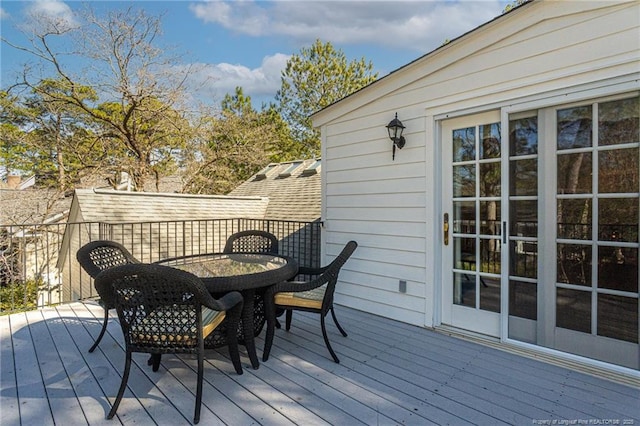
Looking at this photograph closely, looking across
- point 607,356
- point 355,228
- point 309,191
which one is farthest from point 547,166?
point 309,191

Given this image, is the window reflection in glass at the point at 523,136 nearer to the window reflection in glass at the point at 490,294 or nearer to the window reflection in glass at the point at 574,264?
the window reflection in glass at the point at 574,264

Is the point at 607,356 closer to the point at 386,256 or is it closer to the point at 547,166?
the point at 547,166

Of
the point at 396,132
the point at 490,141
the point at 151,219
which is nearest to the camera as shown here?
the point at 490,141

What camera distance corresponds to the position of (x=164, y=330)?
1997 millimetres

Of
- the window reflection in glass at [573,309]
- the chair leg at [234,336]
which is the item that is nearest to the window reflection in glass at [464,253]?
the window reflection in glass at [573,309]

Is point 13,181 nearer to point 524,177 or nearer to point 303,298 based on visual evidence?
point 303,298

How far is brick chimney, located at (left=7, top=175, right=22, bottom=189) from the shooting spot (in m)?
12.4

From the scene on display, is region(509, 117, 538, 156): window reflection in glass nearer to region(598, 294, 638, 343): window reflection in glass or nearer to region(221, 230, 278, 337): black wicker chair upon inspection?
region(598, 294, 638, 343): window reflection in glass

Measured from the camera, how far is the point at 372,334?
3.19 metres

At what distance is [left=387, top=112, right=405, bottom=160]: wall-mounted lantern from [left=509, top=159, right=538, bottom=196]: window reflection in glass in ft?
3.35

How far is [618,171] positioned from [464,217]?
1.11m

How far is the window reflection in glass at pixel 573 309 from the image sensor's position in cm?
248

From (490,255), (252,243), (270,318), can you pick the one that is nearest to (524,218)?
(490,255)

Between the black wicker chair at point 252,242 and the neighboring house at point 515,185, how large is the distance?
0.93 meters
